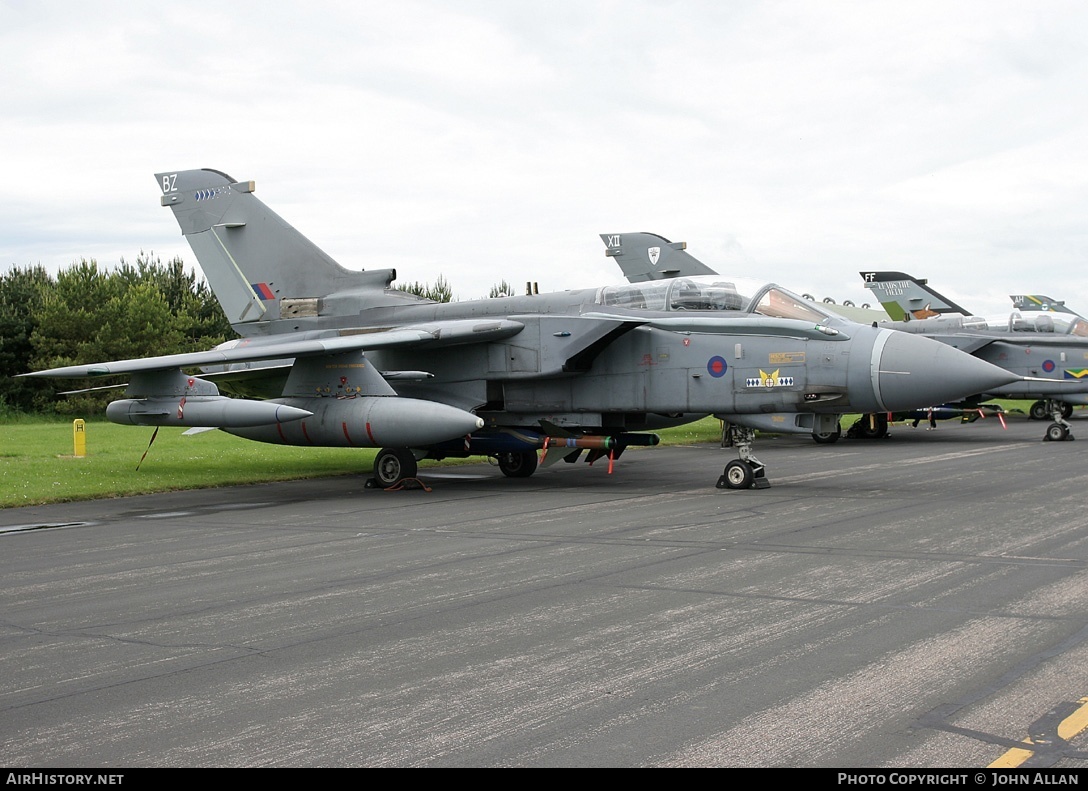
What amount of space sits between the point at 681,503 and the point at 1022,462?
28.7ft

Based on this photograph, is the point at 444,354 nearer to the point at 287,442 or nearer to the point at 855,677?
the point at 287,442

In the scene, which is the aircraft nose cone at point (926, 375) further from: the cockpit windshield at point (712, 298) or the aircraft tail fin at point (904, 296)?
the aircraft tail fin at point (904, 296)

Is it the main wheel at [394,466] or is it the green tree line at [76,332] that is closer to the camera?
the main wheel at [394,466]

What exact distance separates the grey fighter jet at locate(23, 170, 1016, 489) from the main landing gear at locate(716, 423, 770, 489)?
0.09ft

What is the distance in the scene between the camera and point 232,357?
606 inches

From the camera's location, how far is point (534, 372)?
15484 millimetres

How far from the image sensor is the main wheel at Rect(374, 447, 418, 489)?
15773 mm

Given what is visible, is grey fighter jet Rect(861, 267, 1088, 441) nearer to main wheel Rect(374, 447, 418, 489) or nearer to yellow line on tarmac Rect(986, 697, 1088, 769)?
main wheel Rect(374, 447, 418, 489)

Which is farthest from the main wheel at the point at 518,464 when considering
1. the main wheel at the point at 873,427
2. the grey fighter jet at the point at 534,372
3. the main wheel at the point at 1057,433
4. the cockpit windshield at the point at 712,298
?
the main wheel at the point at 1057,433

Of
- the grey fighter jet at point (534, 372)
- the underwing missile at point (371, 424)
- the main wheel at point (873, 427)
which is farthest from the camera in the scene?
the main wheel at point (873, 427)

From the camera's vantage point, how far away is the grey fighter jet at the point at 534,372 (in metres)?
13.3

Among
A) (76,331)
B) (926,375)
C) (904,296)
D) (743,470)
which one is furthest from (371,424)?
(76,331)

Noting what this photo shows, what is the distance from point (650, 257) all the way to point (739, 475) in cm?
1245

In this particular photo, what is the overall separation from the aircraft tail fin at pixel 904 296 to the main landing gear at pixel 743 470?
28054 mm
